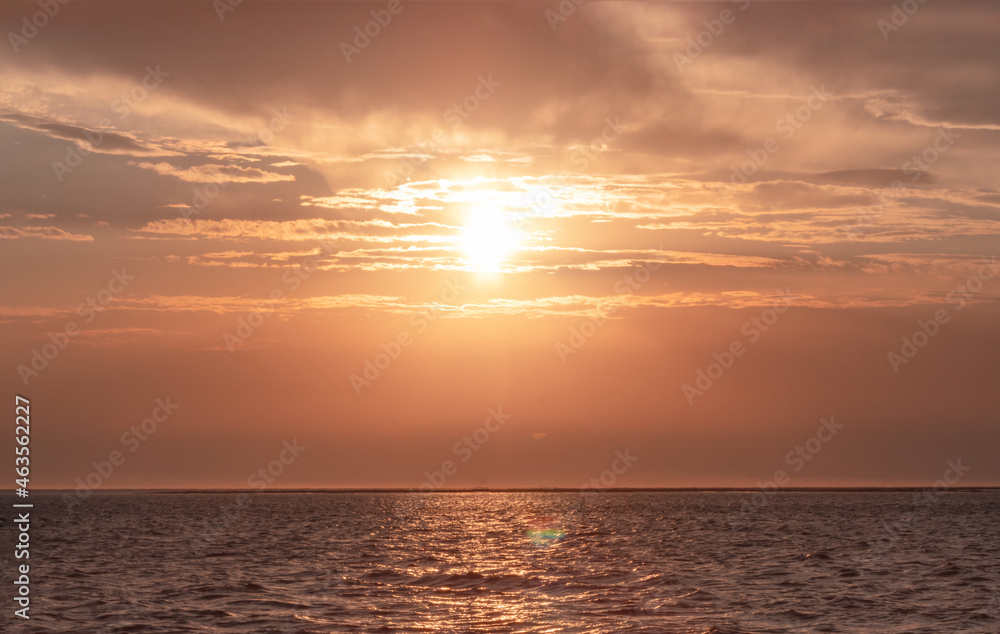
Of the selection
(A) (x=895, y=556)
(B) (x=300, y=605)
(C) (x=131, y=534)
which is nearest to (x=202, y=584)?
(B) (x=300, y=605)

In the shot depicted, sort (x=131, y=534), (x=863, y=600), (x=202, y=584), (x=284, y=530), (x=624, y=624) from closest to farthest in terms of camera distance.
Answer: (x=624, y=624) → (x=863, y=600) → (x=202, y=584) → (x=131, y=534) → (x=284, y=530)

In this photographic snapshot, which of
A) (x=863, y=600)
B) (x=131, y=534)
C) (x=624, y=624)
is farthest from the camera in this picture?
(x=131, y=534)

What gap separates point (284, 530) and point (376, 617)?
65.2m

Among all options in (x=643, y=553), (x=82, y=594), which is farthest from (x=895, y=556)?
(x=82, y=594)

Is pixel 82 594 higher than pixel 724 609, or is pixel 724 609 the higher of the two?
pixel 82 594

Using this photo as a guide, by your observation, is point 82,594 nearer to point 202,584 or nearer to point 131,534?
point 202,584

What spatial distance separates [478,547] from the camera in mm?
67625

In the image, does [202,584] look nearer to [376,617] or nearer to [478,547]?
[376,617]

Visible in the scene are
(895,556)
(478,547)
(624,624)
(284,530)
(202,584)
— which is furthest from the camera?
(284,530)

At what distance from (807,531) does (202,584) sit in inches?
2553

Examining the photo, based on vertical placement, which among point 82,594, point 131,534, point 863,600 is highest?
point 131,534

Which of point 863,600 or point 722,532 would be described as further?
point 722,532

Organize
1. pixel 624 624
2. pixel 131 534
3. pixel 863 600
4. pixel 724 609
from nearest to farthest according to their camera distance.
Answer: pixel 624 624, pixel 724 609, pixel 863 600, pixel 131 534

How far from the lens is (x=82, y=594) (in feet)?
133
